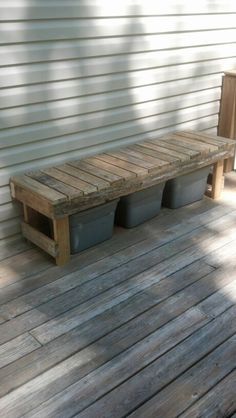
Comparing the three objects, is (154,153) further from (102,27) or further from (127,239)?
(102,27)

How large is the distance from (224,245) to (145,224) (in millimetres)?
601

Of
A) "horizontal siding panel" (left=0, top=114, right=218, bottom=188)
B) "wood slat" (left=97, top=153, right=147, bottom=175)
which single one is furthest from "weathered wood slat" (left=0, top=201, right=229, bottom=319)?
"horizontal siding panel" (left=0, top=114, right=218, bottom=188)

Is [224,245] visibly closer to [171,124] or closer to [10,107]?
[171,124]

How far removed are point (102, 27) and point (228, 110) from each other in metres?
1.57

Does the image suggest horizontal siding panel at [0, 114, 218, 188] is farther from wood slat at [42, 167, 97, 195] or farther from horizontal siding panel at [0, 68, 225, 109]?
horizontal siding panel at [0, 68, 225, 109]

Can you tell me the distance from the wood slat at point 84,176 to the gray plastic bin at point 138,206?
342mm

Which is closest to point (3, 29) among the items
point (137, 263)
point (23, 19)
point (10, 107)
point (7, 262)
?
point (23, 19)

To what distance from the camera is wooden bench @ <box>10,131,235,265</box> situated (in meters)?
2.58

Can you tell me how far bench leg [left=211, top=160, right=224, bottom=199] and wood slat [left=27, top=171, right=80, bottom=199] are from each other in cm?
→ 141

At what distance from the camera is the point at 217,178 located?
141 inches

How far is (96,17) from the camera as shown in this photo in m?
2.85

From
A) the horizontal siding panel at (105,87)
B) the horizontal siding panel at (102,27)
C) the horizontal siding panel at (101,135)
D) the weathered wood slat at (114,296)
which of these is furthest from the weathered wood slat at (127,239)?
the horizontal siding panel at (102,27)

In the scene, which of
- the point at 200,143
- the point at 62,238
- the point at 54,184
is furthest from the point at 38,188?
the point at 200,143

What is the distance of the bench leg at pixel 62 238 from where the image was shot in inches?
103
